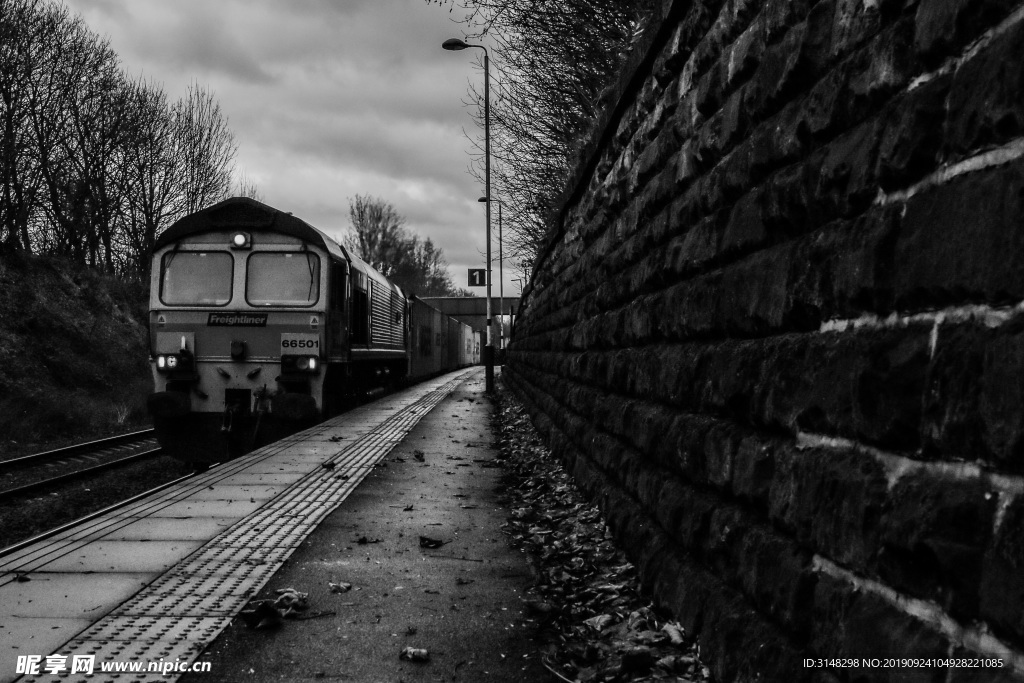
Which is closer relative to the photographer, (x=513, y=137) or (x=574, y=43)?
(x=574, y=43)

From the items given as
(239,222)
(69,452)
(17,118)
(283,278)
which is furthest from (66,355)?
(283,278)

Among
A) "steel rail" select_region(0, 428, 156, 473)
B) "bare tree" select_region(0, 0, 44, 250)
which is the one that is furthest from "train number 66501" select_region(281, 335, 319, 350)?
"bare tree" select_region(0, 0, 44, 250)

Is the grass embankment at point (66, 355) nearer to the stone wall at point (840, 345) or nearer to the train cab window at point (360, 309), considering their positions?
the train cab window at point (360, 309)

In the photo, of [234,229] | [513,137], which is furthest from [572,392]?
[513,137]

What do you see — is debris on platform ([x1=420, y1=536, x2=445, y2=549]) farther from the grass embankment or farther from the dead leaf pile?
the grass embankment

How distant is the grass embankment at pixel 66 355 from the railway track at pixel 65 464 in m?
1.13

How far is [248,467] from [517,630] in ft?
17.4

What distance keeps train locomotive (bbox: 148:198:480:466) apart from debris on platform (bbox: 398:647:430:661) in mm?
8137

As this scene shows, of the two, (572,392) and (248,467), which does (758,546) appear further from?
(248,467)

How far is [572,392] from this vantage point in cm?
682

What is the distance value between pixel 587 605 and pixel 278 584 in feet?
4.98

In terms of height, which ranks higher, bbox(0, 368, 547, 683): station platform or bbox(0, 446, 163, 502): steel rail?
bbox(0, 368, 547, 683): station platform

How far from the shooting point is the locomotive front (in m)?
11.0

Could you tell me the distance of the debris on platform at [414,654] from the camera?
3139 millimetres
